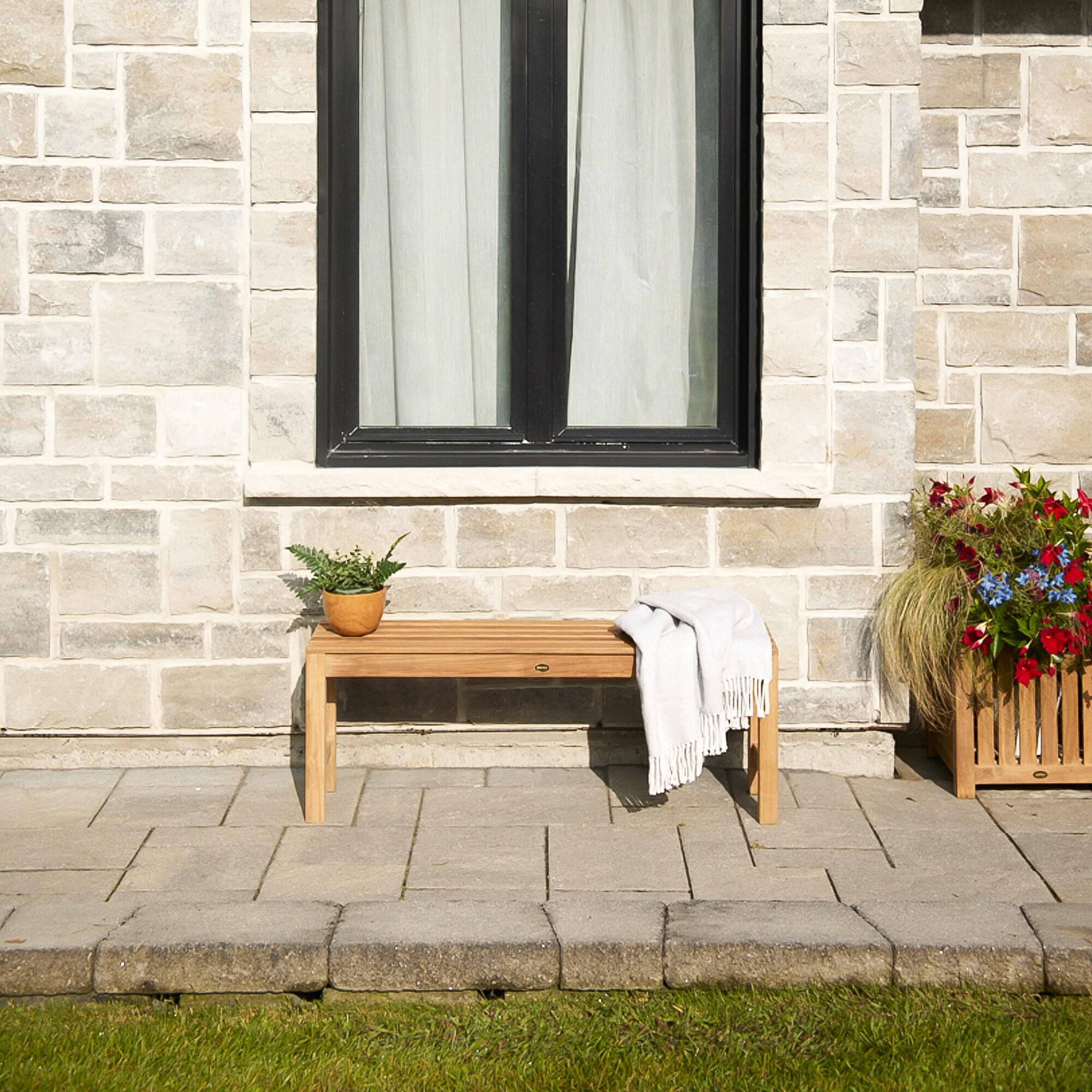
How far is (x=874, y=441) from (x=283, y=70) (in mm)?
2269

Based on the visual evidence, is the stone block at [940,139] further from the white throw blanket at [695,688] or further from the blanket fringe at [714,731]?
the blanket fringe at [714,731]

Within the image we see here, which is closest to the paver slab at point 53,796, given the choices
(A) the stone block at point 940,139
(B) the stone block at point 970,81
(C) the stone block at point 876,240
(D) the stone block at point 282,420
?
(D) the stone block at point 282,420

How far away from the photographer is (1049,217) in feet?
16.4

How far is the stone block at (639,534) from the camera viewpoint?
4.77 metres

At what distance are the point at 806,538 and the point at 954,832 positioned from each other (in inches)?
42.2

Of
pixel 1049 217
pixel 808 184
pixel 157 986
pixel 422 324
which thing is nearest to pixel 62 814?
pixel 157 986

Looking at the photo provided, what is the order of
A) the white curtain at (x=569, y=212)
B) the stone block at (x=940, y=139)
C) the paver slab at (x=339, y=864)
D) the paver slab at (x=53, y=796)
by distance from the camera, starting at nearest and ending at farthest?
1. the paver slab at (x=339, y=864)
2. the paver slab at (x=53, y=796)
3. the white curtain at (x=569, y=212)
4. the stone block at (x=940, y=139)

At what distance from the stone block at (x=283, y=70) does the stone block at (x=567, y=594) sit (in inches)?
67.0

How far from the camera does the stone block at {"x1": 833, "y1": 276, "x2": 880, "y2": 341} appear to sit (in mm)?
4695

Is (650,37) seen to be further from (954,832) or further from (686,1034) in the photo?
(686,1034)

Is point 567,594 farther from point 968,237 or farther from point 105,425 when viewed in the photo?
point 968,237

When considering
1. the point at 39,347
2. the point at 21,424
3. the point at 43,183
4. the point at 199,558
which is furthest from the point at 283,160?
the point at 199,558

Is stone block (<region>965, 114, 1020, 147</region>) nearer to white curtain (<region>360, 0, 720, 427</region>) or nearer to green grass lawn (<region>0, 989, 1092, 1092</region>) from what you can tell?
white curtain (<region>360, 0, 720, 427</region>)

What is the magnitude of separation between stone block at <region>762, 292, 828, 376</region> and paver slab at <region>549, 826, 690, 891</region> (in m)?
1.57
